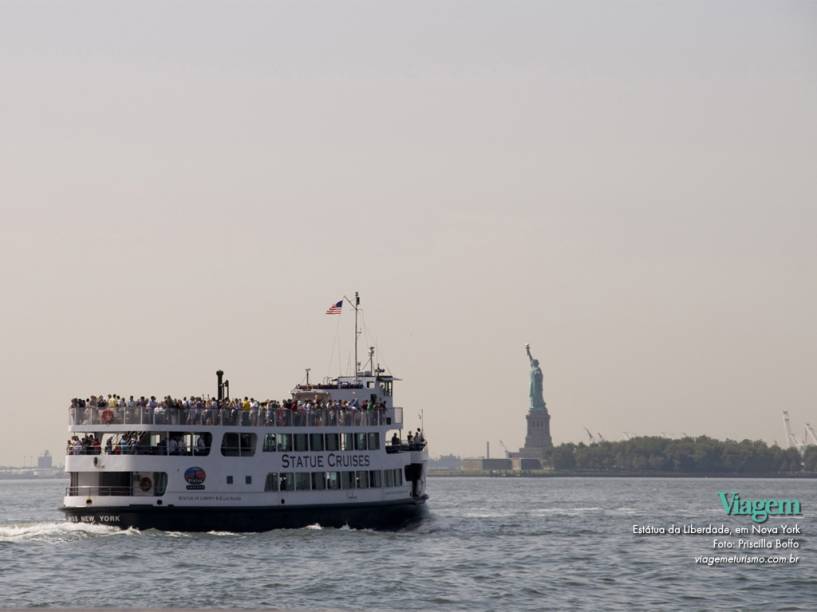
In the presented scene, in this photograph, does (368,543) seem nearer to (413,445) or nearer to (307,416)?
(307,416)

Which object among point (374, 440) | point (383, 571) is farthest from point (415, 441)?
point (383, 571)

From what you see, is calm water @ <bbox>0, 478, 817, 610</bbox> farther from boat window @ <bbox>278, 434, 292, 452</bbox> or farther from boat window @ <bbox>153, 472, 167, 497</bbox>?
boat window @ <bbox>278, 434, 292, 452</bbox>

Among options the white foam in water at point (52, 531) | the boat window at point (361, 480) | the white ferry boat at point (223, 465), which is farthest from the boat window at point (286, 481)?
the white foam in water at point (52, 531)

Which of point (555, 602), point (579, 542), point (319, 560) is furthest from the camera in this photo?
point (579, 542)

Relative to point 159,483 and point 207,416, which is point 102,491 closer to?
point 159,483

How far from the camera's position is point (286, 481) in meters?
63.3

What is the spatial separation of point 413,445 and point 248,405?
13.5 m

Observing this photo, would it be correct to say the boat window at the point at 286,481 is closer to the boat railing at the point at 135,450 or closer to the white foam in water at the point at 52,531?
the boat railing at the point at 135,450

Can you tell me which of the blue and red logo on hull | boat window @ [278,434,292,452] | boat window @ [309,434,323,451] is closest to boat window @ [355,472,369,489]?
boat window @ [309,434,323,451]

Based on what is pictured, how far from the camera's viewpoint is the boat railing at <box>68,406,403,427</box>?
200 feet

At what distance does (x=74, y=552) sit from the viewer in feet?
176

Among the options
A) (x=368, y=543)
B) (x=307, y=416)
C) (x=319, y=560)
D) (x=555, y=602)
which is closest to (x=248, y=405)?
(x=307, y=416)

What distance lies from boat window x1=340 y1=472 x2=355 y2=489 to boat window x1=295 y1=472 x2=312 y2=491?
1870 mm

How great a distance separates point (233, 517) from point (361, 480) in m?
7.45
